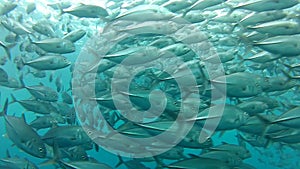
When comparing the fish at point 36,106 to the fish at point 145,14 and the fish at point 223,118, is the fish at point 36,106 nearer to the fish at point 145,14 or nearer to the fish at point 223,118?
the fish at point 145,14

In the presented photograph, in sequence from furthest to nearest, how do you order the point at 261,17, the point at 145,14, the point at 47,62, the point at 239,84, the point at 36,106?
the point at 36,106 → the point at 261,17 → the point at 47,62 → the point at 145,14 → the point at 239,84

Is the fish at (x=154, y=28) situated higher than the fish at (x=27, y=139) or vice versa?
the fish at (x=154, y=28)

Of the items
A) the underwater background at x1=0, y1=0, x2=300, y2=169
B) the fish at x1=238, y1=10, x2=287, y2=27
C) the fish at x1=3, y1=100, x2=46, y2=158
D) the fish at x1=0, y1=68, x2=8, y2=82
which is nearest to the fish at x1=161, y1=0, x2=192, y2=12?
the underwater background at x1=0, y1=0, x2=300, y2=169

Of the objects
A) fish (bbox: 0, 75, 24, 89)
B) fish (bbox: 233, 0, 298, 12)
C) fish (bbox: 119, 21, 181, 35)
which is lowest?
fish (bbox: 0, 75, 24, 89)

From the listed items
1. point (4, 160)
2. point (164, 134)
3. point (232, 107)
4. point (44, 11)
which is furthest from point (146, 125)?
point (44, 11)

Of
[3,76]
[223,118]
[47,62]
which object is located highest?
[47,62]

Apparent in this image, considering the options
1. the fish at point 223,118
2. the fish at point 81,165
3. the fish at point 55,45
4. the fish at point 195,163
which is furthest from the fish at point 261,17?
the fish at point 81,165

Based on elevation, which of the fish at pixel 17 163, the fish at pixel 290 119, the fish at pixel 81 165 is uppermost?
the fish at pixel 290 119

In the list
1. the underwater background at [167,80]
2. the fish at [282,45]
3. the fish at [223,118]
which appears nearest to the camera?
the fish at [223,118]

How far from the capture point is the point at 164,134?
4.20m

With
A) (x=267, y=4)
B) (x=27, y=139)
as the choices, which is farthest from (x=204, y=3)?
(x=27, y=139)

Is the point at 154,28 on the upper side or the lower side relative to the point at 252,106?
upper

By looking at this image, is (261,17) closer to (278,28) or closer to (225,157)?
(278,28)

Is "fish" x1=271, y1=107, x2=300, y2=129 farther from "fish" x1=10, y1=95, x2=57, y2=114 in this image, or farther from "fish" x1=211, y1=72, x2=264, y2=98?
"fish" x1=10, y1=95, x2=57, y2=114
